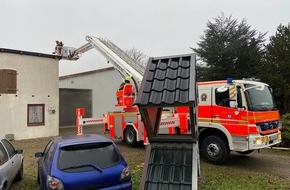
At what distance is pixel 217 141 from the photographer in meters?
9.01

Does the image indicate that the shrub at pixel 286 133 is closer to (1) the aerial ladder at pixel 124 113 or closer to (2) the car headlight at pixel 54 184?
(1) the aerial ladder at pixel 124 113

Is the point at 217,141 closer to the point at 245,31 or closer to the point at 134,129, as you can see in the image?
the point at 134,129

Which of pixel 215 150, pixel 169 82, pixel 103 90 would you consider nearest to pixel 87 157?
pixel 169 82

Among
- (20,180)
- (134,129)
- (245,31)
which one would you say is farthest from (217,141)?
(245,31)

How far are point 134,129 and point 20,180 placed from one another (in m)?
5.36

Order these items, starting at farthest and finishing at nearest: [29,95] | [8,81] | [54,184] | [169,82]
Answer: [29,95], [8,81], [54,184], [169,82]

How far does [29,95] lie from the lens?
55.3 ft

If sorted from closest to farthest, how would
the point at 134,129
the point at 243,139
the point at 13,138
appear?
the point at 243,139 → the point at 134,129 → the point at 13,138

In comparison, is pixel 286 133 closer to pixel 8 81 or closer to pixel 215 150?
pixel 215 150

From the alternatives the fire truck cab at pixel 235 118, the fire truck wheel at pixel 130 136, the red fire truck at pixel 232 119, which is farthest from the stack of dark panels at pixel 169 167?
the fire truck wheel at pixel 130 136

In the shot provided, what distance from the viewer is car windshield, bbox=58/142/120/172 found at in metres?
4.98

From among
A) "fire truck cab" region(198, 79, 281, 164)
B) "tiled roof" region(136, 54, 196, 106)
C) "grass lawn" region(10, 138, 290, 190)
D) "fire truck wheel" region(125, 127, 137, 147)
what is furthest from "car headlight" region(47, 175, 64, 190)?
"fire truck wheel" region(125, 127, 137, 147)

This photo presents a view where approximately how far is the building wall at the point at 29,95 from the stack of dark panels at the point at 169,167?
13862 millimetres

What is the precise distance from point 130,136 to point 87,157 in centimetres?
730
